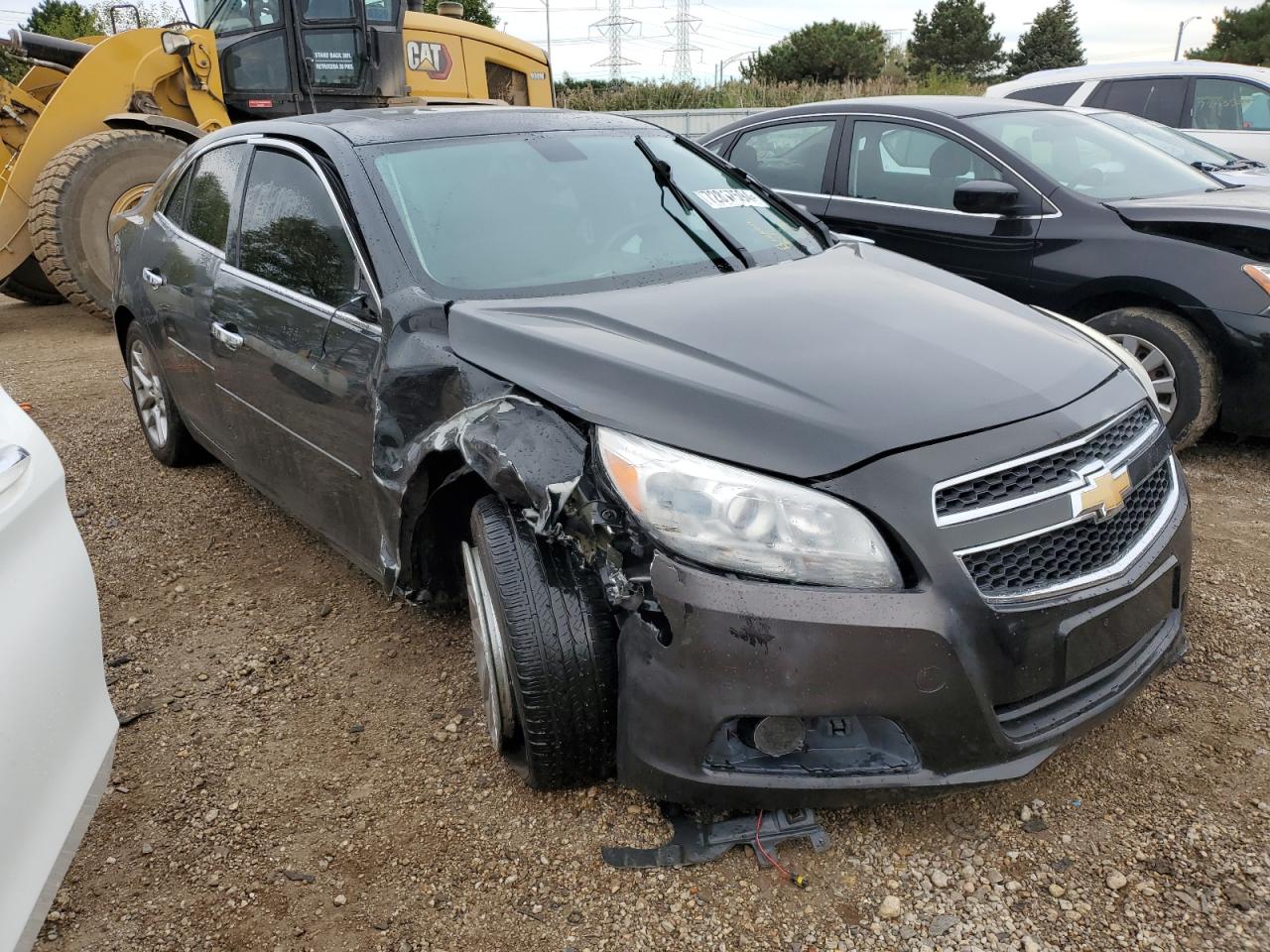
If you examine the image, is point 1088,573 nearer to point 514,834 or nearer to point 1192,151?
point 514,834

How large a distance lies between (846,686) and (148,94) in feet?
28.6

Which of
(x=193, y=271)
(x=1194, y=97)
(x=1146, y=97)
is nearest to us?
(x=193, y=271)

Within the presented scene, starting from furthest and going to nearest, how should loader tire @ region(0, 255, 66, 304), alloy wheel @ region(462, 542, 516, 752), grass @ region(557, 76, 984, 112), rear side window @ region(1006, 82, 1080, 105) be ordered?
grass @ region(557, 76, 984, 112) → loader tire @ region(0, 255, 66, 304) → rear side window @ region(1006, 82, 1080, 105) → alloy wheel @ region(462, 542, 516, 752)

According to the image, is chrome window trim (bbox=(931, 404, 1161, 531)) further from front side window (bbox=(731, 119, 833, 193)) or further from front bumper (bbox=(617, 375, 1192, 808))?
front side window (bbox=(731, 119, 833, 193))

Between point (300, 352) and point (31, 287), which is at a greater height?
point (300, 352)

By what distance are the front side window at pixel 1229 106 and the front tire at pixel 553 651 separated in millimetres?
8035

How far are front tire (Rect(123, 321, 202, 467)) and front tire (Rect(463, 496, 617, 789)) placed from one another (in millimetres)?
2793

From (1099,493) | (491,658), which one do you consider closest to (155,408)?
(491,658)

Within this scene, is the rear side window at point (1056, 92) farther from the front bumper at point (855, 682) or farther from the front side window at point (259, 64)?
the front bumper at point (855, 682)

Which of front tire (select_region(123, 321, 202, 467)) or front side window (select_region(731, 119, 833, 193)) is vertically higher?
front side window (select_region(731, 119, 833, 193))

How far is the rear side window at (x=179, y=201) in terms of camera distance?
4.11 m

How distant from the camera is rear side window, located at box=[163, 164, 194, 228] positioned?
4.11 metres

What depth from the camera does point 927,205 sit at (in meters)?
5.06

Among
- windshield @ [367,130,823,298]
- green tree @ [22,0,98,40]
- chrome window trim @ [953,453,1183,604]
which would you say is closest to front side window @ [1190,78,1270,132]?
windshield @ [367,130,823,298]
